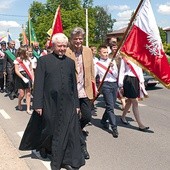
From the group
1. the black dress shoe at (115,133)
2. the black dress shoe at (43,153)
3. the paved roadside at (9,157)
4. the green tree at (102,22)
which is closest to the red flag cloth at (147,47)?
the black dress shoe at (115,133)

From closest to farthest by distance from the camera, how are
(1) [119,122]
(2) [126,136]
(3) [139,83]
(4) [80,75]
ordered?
(4) [80,75] → (2) [126,136] → (3) [139,83] → (1) [119,122]

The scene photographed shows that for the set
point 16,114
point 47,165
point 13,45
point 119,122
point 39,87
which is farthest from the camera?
point 13,45

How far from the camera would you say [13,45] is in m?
12.8

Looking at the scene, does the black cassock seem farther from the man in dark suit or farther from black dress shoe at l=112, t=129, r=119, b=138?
the man in dark suit

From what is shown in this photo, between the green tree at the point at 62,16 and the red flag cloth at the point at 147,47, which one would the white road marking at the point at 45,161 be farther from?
the green tree at the point at 62,16

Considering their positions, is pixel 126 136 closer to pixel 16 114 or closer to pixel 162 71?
pixel 162 71

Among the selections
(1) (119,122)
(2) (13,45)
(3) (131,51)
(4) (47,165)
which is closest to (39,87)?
(4) (47,165)

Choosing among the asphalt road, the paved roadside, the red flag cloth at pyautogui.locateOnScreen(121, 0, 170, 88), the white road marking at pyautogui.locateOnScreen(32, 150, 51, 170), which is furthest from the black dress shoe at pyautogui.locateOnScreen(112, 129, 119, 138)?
the paved roadside

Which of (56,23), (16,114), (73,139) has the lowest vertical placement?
(16,114)

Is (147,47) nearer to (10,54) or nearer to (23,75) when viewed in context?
(23,75)

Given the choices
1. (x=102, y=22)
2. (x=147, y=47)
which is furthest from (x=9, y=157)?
(x=102, y=22)

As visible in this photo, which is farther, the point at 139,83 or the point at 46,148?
the point at 139,83

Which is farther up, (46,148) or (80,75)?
(80,75)

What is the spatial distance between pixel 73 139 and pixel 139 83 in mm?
2782
